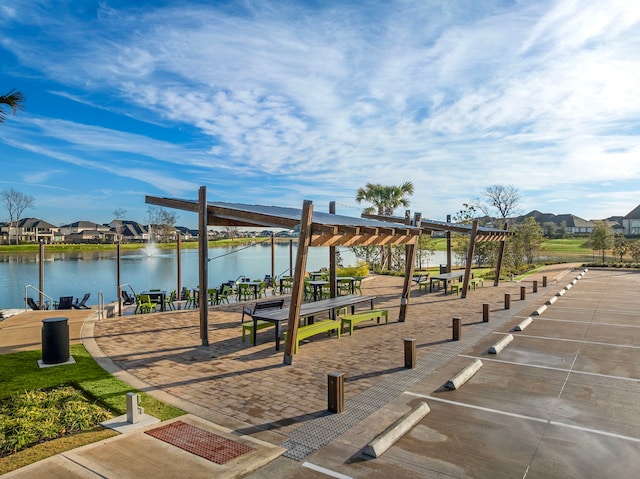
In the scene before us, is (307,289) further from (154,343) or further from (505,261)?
(505,261)

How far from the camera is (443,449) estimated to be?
17.0 feet

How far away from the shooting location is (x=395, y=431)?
5.50 m

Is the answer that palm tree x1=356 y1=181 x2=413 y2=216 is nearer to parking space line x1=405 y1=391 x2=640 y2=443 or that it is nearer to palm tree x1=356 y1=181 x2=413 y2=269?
palm tree x1=356 y1=181 x2=413 y2=269

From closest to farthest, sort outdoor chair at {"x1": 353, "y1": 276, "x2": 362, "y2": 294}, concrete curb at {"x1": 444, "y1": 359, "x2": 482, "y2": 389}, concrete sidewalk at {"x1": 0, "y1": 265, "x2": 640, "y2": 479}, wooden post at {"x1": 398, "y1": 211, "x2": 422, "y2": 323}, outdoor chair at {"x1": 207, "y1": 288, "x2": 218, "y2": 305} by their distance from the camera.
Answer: concrete sidewalk at {"x1": 0, "y1": 265, "x2": 640, "y2": 479}, concrete curb at {"x1": 444, "y1": 359, "x2": 482, "y2": 389}, wooden post at {"x1": 398, "y1": 211, "x2": 422, "y2": 323}, outdoor chair at {"x1": 207, "y1": 288, "x2": 218, "y2": 305}, outdoor chair at {"x1": 353, "y1": 276, "x2": 362, "y2": 294}

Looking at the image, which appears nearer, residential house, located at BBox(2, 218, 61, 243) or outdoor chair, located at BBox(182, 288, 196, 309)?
outdoor chair, located at BBox(182, 288, 196, 309)

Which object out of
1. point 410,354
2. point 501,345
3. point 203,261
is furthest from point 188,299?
point 501,345

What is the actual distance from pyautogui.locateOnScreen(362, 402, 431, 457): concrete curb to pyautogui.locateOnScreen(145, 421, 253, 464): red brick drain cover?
1.50 meters

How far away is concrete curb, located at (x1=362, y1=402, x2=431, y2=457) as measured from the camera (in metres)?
5.05

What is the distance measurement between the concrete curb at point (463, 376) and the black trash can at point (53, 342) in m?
7.56

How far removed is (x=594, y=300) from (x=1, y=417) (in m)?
20.1

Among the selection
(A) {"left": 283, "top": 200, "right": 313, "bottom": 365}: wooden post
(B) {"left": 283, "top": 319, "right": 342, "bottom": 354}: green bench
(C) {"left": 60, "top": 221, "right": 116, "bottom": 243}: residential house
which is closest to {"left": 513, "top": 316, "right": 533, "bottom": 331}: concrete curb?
(B) {"left": 283, "top": 319, "right": 342, "bottom": 354}: green bench

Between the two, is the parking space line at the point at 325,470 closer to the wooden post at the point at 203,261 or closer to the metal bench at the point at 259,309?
the metal bench at the point at 259,309

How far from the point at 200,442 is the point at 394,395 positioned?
A: 10.8ft

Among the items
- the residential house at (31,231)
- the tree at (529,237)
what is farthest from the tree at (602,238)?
the residential house at (31,231)
